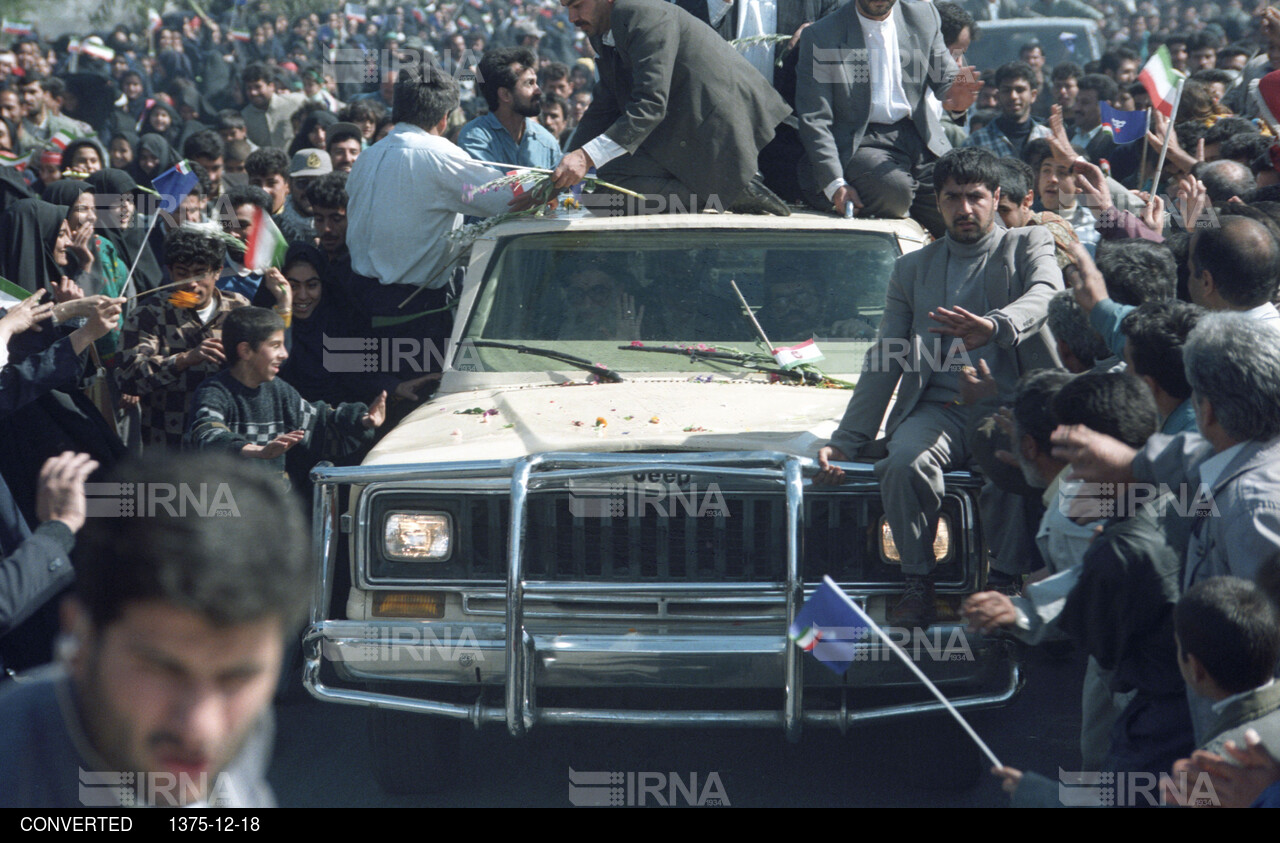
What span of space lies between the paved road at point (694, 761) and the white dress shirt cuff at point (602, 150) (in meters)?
2.55

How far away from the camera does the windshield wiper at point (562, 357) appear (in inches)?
210

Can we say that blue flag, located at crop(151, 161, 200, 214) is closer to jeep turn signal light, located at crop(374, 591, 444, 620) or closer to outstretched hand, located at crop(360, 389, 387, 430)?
outstretched hand, located at crop(360, 389, 387, 430)

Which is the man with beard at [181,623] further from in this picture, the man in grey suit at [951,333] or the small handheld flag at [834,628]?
the man in grey suit at [951,333]

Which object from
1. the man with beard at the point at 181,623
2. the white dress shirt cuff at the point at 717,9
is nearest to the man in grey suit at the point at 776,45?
the white dress shirt cuff at the point at 717,9

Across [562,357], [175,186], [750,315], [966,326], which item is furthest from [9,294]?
[966,326]

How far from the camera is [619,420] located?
471 cm

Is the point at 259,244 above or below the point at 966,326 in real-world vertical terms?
below

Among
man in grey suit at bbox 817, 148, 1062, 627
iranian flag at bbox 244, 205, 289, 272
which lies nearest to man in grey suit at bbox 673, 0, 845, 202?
man in grey suit at bbox 817, 148, 1062, 627

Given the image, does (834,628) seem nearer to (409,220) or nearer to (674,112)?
(674,112)

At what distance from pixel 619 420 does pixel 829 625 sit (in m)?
1.84

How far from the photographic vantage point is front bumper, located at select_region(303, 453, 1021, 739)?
13.6ft

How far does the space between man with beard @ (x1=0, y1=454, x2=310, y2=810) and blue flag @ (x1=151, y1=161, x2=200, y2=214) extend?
206 inches

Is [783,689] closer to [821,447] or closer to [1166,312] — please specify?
[821,447]
